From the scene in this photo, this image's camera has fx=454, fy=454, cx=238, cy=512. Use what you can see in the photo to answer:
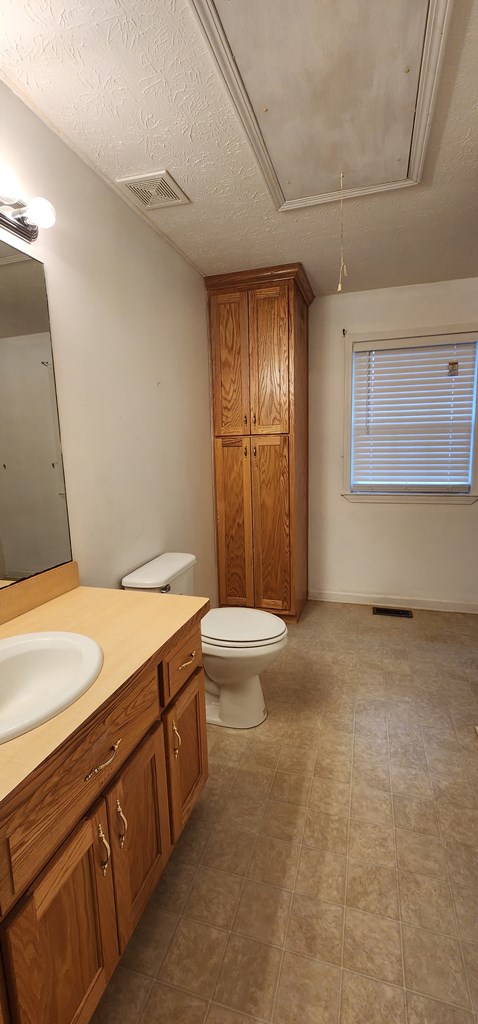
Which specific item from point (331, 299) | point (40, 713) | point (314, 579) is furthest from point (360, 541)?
point (40, 713)

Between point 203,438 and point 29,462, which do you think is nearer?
point 29,462

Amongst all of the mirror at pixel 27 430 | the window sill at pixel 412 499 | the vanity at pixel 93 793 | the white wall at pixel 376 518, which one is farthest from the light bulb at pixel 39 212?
the window sill at pixel 412 499

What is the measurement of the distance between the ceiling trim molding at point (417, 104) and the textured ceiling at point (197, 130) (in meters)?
0.03

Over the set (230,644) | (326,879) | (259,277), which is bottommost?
(326,879)

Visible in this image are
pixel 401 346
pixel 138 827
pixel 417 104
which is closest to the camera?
pixel 138 827

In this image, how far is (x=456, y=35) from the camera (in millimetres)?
1204

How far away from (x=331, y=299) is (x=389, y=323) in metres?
0.45

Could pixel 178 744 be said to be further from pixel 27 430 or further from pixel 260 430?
pixel 260 430

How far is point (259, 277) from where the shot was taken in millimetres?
2736

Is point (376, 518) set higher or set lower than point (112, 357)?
lower

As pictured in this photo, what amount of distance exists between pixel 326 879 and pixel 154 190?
2.51 m

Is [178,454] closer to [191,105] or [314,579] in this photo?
[191,105]

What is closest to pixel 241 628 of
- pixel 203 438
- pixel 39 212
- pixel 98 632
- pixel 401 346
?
pixel 98 632

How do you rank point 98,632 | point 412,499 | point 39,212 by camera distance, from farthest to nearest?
point 412,499, point 39,212, point 98,632
